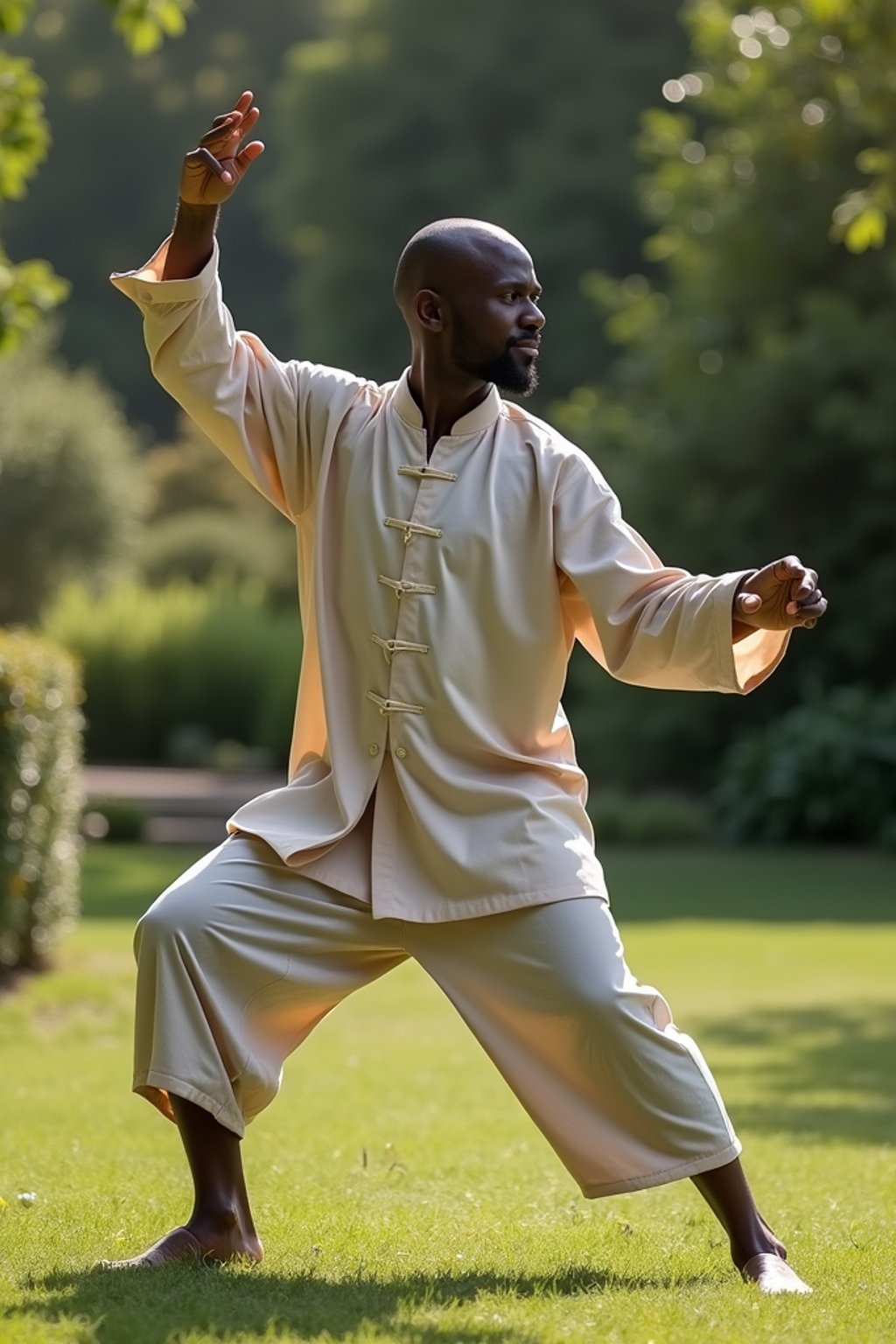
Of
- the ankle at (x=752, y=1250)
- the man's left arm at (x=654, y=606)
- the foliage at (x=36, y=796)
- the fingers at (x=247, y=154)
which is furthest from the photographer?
the foliage at (x=36, y=796)

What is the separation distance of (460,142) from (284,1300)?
119 feet

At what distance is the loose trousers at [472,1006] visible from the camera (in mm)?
4254

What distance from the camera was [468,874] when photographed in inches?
170

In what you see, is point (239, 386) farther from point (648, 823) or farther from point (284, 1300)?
point (648, 823)

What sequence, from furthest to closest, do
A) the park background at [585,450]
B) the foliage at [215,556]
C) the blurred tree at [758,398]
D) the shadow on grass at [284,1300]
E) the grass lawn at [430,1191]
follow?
the foliage at [215,556] → the blurred tree at [758,398] → the park background at [585,450] → the grass lawn at [430,1191] → the shadow on grass at [284,1300]

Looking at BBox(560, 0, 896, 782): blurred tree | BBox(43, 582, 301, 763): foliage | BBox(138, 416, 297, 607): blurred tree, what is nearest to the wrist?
BBox(560, 0, 896, 782): blurred tree

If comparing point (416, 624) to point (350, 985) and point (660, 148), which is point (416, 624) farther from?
point (660, 148)

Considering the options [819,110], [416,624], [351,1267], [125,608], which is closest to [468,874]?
[416,624]

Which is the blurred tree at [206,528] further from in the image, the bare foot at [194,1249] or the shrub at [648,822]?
the bare foot at [194,1249]

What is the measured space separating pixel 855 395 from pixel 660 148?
4.27 metres

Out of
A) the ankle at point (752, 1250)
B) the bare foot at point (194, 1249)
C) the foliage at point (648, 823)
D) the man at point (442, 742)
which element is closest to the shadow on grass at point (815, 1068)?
the ankle at point (752, 1250)

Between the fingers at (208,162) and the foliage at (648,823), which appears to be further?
the foliage at (648,823)

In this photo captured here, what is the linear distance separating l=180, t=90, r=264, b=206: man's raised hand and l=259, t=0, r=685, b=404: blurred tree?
103 ft

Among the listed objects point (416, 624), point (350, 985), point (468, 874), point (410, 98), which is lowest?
point (350, 985)
